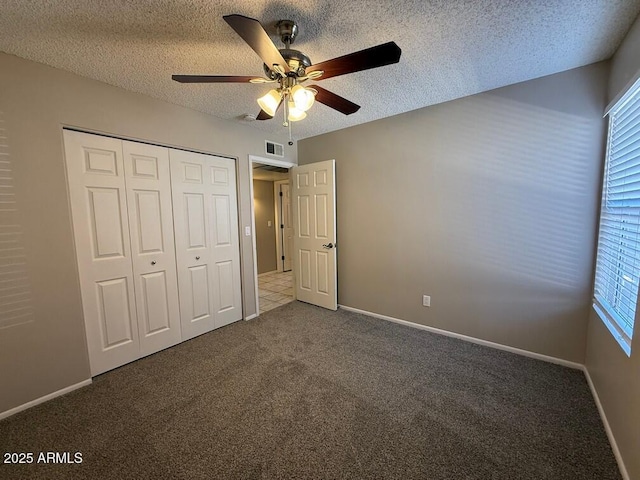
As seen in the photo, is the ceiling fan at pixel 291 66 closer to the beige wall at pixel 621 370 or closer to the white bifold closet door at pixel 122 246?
the white bifold closet door at pixel 122 246

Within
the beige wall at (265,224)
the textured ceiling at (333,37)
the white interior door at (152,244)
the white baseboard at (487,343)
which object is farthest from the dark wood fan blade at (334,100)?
the beige wall at (265,224)

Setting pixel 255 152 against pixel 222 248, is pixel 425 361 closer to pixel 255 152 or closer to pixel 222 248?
pixel 222 248

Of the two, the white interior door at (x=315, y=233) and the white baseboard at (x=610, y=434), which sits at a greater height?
the white interior door at (x=315, y=233)

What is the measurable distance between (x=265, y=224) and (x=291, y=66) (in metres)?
4.39

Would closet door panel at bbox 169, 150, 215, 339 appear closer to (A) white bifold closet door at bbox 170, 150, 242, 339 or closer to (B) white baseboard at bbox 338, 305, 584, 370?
(A) white bifold closet door at bbox 170, 150, 242, 339

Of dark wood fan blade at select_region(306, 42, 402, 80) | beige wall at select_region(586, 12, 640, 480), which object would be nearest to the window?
beige wall at select_region(586, 12, 640, 480)

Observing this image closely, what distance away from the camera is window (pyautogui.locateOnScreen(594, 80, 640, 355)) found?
1.45 meters

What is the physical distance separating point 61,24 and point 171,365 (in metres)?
2.48

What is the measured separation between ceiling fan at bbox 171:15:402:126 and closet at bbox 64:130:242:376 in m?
1.24

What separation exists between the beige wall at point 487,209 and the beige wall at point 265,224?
2.62m

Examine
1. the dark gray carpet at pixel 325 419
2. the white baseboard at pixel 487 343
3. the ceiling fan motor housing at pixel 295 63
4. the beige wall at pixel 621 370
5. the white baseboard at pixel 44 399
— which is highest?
the ceiling fan motor housing at pixel 295 63

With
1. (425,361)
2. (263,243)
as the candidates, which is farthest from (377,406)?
(263,243)

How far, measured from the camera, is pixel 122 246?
227cm

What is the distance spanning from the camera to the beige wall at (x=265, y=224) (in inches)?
217
